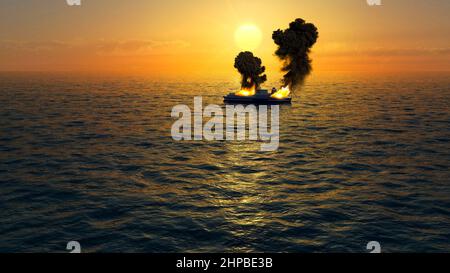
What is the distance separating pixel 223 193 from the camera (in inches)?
1179

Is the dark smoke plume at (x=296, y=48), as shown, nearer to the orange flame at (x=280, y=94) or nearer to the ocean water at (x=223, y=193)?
the orange flame at (x=280, y=94)

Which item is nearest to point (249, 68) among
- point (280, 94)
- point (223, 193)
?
point (280, 94)

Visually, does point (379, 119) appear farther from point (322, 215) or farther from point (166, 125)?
point (322, 215)

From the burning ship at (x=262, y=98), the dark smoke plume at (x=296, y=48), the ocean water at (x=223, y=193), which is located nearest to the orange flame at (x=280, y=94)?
the burning ship at (x=262, y=98)

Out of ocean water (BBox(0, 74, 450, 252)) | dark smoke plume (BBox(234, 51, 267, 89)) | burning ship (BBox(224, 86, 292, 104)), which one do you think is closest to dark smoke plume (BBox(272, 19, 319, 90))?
dark smoke plume (BBox(234, 51, 267, 89))

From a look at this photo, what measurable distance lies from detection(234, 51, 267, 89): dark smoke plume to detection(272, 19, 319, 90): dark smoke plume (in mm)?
7947

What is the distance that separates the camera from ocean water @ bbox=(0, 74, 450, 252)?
21.8m

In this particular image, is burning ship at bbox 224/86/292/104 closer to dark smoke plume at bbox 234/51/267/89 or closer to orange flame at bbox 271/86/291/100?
orange flame at bbox 271/86/291/100

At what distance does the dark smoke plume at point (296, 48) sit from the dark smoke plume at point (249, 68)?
26.1 ft

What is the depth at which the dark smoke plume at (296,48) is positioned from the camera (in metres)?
119

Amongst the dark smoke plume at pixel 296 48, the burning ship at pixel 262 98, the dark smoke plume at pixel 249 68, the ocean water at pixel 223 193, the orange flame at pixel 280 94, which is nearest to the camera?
the ocean water at pixel 223 193

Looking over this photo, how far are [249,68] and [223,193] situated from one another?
89.9 metres

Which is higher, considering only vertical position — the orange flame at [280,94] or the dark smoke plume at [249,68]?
the dark smoke plume at [249,68]

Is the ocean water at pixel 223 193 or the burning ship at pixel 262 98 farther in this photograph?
the burning ship at pixel 262 98
